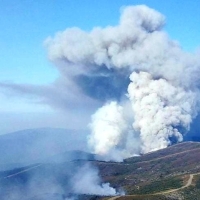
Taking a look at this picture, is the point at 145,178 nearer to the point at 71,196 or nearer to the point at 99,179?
the point at 99,179

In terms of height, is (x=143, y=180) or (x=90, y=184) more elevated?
(x=90, y=184)

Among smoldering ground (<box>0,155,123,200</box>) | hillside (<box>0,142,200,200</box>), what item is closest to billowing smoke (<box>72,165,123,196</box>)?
smoldering ground (<box>0,155,123,200</box>)

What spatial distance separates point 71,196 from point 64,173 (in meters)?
52.9

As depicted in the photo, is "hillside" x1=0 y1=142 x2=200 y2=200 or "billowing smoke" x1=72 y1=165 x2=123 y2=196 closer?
"hillside" x1=0 y1=142 x2=200 y2=200

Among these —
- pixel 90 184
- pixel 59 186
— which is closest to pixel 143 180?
pixel 90 184

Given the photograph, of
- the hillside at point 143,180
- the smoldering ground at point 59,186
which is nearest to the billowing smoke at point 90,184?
the smoldering ground at point 59,186

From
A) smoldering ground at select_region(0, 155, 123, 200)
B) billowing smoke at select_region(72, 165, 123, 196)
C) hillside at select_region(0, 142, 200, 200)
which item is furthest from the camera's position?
billowing smoke at select_region(72, 165, 123, 196)

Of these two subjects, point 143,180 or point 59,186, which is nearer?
point 143,180

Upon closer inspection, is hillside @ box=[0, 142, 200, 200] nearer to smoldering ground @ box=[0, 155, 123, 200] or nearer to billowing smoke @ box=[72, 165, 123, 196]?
smoldering ground @ box=[0, 155, 123, 200]

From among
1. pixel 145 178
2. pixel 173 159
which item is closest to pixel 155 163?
pixel 173 159

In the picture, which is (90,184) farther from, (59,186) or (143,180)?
(143,180)

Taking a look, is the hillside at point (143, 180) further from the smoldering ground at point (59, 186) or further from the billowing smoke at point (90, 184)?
the billowing smoke at point (90, 184)

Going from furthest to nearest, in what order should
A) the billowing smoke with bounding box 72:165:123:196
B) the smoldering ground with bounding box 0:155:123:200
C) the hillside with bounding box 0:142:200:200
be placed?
the billowing smoke with bounding box 72:165:123:196 < the smoldering ground with bounding box 0:155:123:200 < the hillside with bounding box 0:142:200:200

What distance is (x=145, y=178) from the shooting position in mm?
170625
